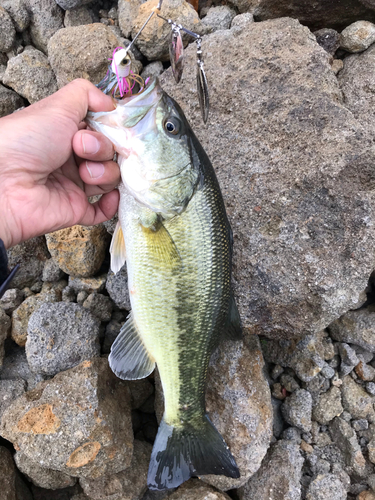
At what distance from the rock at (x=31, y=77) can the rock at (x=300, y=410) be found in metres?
4.21

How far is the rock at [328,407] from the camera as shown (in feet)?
11.6

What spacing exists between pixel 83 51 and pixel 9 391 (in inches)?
134

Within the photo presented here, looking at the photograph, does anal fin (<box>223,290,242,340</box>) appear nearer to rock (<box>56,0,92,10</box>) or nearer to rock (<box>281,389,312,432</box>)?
rock (<box>281,389,312,432</box>)

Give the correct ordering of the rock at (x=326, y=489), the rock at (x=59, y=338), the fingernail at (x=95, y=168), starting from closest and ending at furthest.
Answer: the fingernail at (x=95, y=168), the rock at (x=59, y=338), the rock at (x=326, y=489)

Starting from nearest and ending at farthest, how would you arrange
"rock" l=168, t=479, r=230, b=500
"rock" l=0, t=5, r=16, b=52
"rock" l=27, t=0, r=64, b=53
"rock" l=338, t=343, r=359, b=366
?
"rock" l=168, t=479, r=230, b=500 < "rock" l=338, t=343, r=359, b=366 < "rock" l=0, t=5, r=16, b=52 < "rock" l=27, t=0, r=64, b=53

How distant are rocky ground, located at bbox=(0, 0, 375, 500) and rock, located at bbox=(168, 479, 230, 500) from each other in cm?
2

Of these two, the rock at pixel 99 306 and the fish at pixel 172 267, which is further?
the rock at pixel 99 306

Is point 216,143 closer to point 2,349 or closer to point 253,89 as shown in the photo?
point 253,89

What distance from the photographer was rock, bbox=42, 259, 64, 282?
3760mm

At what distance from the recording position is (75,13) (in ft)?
13.3

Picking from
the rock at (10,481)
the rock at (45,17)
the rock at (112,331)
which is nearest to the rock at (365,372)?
the rock at (112,331)

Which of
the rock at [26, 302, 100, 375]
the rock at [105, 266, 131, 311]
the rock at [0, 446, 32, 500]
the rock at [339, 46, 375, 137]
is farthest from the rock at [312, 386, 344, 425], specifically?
the rock at [0, 446, 32, 500]

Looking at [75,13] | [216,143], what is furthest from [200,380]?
[75,13]

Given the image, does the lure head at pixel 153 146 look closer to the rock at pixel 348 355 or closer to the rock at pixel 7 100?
the rock at pixel 7 100
